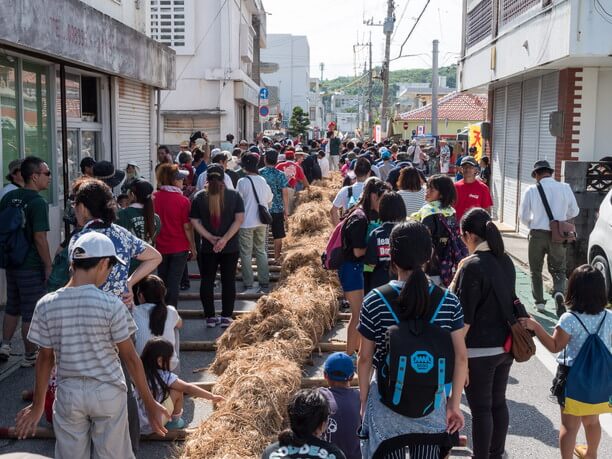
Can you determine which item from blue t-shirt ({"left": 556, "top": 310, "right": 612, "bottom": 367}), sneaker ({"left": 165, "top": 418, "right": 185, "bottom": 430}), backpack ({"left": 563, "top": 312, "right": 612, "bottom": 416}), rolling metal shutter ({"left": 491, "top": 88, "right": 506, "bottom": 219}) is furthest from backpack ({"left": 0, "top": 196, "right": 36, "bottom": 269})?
rolling metal shutter ({"left": 491, "top": 88, "right": 506, "bottom": 219})

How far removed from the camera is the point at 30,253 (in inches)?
262

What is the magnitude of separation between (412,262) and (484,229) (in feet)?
4.09

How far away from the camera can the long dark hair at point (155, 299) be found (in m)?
5.81

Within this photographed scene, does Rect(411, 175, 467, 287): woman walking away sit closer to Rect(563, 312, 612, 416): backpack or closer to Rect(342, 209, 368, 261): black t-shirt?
Rect(342, 209, 368, 261): black t-shirt

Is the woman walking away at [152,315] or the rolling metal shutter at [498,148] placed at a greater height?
the rolling metal shutter at [498,148]

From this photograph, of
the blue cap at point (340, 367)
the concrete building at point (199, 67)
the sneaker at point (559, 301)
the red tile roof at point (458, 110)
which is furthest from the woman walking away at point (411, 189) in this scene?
the red tile roof at point (458, 110)

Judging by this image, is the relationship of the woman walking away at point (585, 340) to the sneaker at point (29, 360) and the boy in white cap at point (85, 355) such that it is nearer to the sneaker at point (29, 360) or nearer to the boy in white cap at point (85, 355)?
the boy in white cap at point (85, 355)

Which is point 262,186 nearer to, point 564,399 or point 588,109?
Result: point 564,399

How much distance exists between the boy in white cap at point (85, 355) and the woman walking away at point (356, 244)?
287cm

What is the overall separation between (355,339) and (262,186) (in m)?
3.66

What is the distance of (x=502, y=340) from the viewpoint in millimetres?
4613

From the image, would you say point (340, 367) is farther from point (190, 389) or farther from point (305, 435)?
point (190, 389)

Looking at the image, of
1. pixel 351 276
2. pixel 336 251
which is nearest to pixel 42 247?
pixel 336 251

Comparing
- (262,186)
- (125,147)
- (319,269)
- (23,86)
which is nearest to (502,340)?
(319,269)
